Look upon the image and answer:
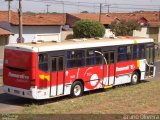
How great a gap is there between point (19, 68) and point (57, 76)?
5.32ft

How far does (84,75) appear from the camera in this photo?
19.6 meters

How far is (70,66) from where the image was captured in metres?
18.8

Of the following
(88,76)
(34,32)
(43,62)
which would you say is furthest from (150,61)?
(34,32)

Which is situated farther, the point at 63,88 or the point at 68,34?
the point at 68,34

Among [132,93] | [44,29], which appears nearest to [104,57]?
[132,93]

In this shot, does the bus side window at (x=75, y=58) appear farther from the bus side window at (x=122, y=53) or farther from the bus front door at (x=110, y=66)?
the bus side window at (x=122, y=53)

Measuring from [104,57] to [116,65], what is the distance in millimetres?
1019

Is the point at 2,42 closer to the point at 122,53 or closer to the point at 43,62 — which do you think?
the point at 122,53

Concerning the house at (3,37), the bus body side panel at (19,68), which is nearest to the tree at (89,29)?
the house at (3,37)

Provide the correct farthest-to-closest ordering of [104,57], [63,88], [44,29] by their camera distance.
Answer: [44,29]
[104,57]
[63,88]

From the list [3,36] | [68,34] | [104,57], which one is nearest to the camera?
[104,57]

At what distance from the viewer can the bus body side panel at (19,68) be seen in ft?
55.9

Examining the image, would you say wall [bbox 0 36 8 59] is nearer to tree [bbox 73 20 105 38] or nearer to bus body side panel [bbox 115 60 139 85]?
tree [bbox 73 20 105 38]

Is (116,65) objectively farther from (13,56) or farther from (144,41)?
(13,56)
